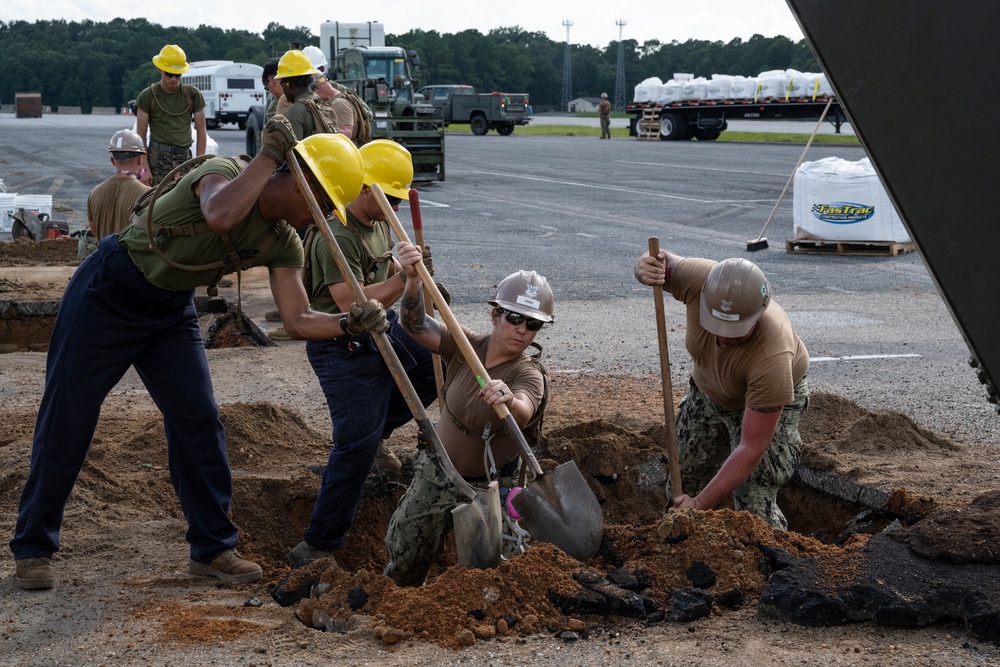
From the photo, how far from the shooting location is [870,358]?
809 centimetres

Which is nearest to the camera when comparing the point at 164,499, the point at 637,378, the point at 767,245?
the point at 164,499

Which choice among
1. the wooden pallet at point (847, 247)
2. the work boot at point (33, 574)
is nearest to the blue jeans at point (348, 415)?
the work boot at point (33, 574)

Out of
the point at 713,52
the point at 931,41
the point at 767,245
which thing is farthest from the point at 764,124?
the point at 931,41

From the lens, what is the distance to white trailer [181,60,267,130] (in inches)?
1695

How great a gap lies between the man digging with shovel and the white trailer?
4032 centimetres

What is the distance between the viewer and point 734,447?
4.88m

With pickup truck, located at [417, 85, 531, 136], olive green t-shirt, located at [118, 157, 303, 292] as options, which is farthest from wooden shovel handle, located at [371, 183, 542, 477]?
pickup truck, located at [417, 85, 531, 136]

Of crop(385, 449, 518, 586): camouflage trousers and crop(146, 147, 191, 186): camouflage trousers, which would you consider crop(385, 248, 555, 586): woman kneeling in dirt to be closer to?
crop(385, 449, 518, 586): camouflage trousers

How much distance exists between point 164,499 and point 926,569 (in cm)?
366

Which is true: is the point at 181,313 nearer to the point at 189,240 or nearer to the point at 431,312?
the point at 189,240

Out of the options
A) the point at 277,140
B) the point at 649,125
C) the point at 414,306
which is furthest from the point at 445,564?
the point at 649,125

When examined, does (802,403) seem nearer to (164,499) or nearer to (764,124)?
(164,499)

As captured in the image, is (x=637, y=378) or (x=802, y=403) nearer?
(x=802, y=403)

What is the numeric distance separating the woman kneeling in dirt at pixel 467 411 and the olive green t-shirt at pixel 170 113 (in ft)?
24.9
